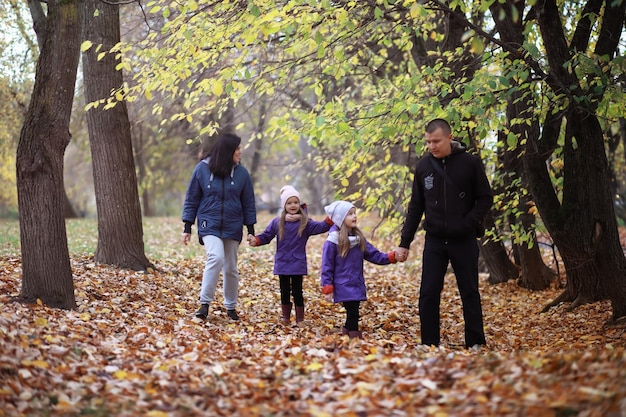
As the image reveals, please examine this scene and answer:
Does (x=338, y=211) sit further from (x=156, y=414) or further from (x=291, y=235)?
(x=156, y=414)

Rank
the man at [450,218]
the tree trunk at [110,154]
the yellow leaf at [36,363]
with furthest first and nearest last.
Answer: the tree trunk at [110,154]
the man at [450,218]
the yellow leaf at [36,363]

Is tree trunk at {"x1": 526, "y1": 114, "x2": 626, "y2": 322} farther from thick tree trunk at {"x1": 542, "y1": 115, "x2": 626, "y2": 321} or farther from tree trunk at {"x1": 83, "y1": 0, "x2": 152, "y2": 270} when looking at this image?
tree trunk at {"x1": 83, "y1": 0, "x2": 152, "y2": 270}

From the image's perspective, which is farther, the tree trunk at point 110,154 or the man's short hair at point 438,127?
the tree trunk at point 110,154

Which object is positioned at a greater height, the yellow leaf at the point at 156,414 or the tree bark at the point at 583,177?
the tree bark at the point at 583,177

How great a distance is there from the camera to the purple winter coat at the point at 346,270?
23.7ft

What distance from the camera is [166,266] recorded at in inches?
454

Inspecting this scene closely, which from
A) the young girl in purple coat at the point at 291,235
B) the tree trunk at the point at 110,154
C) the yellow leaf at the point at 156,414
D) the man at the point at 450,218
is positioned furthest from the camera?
the tree trunk at the point at 110,154

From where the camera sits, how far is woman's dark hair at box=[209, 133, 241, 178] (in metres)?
7.99

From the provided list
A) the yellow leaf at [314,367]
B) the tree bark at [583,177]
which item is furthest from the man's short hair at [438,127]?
the yellow leaf at [314,367]

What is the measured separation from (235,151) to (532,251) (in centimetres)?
670

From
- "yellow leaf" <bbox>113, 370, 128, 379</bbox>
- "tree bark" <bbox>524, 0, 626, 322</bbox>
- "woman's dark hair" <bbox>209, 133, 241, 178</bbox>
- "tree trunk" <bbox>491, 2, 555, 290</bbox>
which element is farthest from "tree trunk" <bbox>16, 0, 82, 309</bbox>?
"tree bark" <bbox>524, 0, 626, 322</bbox>

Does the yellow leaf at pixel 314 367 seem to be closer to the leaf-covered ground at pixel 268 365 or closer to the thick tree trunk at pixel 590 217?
the leaf-covered ground at pixel 268 365

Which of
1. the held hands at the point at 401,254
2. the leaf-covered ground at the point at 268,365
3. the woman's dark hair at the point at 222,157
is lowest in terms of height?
the leaf-covered ground at the point at 268,365

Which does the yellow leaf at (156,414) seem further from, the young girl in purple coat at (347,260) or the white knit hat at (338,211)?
the white knit hat at (338,211)
